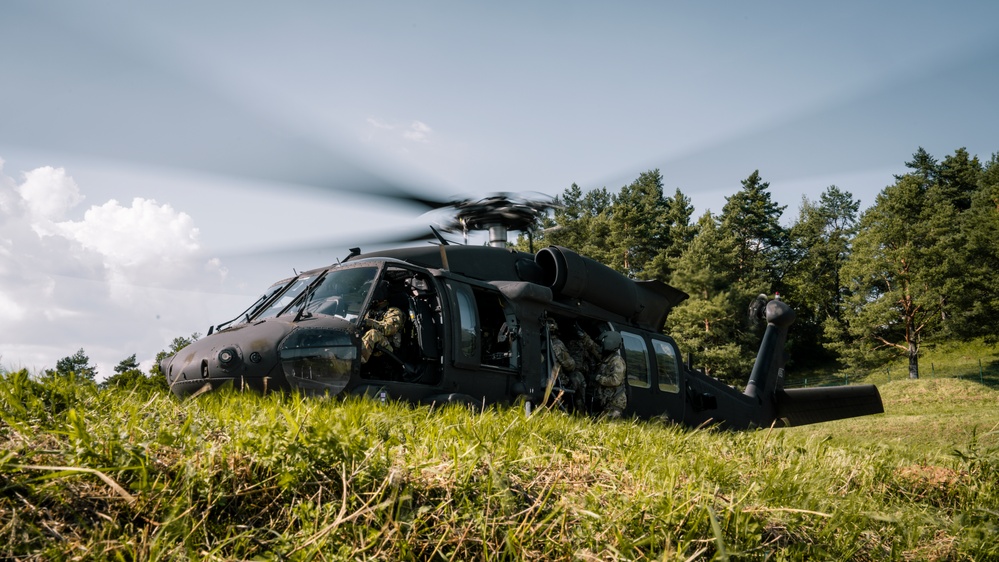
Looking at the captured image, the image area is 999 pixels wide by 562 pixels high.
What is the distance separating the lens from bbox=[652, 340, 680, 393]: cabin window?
9.18 metres

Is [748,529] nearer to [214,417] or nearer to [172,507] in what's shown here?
[172,507]

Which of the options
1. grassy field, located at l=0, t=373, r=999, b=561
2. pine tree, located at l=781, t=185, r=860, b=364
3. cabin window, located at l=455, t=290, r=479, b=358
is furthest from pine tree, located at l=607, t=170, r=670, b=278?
grassy field, located at l=0, t=373, r=999, b=561

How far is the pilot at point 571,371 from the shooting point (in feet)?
26.6

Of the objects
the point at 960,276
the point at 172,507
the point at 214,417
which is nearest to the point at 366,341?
the point at 214,417

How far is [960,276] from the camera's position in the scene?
44.1 m

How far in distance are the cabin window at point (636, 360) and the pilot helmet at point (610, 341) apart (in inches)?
7.0

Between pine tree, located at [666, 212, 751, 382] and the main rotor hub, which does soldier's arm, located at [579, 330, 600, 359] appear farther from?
pine tree, located at [666, 212, 751, 382]

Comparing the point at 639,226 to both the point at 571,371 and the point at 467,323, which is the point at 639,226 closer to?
the point at 571,371

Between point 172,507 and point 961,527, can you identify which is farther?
point 961,527

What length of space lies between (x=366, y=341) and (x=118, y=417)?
3.33m

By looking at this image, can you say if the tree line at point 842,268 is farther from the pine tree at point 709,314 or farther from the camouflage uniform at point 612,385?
the camouflage uniform at point 612,385

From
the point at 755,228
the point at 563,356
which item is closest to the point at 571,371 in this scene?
the point at 563,356

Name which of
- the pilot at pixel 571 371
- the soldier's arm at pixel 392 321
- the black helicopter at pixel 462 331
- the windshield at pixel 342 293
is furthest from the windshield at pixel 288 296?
the pilot at pixel 571 371

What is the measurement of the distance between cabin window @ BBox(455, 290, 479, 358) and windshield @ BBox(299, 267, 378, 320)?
90 centimetres
